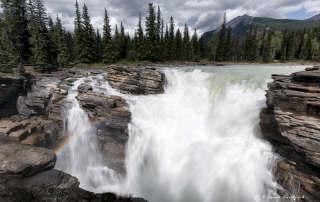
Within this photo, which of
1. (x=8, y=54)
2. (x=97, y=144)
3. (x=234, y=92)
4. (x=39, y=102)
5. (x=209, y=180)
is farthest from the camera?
(x=8, y=54)

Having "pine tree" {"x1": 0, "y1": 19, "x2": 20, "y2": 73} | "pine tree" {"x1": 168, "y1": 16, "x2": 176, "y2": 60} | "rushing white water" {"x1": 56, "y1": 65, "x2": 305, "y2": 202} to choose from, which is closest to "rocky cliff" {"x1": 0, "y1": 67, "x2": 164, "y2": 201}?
"rushing white water" {"x1": 56, "y1": 65, "x2": 305, "y2": 202}

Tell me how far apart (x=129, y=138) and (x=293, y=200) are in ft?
39.7

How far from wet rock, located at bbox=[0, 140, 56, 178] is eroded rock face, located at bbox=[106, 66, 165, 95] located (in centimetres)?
1124

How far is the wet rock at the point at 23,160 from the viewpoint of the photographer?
10.2 meters

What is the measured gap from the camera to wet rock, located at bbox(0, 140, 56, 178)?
10156mm

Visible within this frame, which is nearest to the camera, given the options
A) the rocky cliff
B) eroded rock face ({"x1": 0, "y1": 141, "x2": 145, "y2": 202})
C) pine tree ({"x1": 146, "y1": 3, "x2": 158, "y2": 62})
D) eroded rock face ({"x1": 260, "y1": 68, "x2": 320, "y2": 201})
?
eroded rock face ({"x1": 0, "y1": 141, "x2": 145, "y2": 202})

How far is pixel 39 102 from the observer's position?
19.8 meters

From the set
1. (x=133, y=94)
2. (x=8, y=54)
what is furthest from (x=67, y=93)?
(x=8, y=54)

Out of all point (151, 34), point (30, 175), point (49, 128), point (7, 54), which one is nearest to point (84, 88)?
point (49, 128)

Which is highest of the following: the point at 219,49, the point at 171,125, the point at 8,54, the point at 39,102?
the point at 219,49

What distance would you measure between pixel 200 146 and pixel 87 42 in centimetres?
4509

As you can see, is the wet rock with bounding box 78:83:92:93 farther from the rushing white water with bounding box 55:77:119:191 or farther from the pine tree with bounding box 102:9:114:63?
the pine tree with bounding box 102:9:114:63

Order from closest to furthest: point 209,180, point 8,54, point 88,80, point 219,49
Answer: point 209,180
point 88,80
point 8,54
point 219,49

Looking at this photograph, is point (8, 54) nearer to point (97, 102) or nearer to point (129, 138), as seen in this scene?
point (97, 102)
